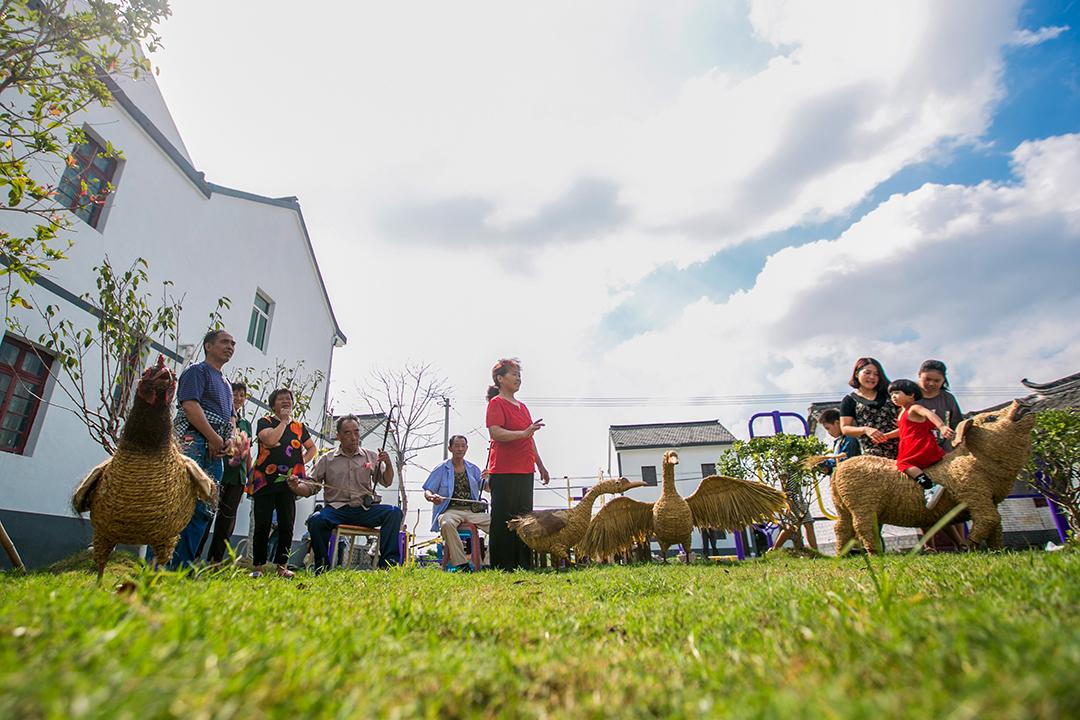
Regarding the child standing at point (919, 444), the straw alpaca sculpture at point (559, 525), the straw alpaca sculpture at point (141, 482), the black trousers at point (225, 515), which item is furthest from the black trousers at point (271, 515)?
the child standing at point (919, 444)

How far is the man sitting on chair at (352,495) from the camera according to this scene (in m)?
6.45

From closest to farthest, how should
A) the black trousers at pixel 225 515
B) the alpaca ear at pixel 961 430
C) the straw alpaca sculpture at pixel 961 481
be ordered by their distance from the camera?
the straw alpaca sculpture at pixel 961 481
the alpaca ear at pixel 961 430
the black trousers at pixel 225 515

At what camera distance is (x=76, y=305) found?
8336mm

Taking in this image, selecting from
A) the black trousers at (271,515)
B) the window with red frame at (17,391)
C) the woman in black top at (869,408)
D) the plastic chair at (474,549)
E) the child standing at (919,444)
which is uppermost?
the window with red frame at (17,391)

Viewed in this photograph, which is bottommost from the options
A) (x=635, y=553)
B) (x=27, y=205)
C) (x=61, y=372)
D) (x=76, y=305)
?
(x=635, y=553)

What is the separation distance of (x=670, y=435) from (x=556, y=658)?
1685 inches

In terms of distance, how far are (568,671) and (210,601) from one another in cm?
142

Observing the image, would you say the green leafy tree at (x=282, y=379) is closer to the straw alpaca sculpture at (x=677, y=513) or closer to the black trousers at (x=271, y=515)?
the black trousers at (x=271, y=515)

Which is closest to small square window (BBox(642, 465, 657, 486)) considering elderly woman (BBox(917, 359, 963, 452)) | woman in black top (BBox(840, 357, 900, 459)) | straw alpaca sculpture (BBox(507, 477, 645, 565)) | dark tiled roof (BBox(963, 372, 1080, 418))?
dark tiled roof (BBox(963, 372, 1080, 418))

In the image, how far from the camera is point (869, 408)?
606 cm

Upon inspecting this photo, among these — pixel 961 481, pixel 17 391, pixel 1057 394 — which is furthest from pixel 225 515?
pixel 1057 394

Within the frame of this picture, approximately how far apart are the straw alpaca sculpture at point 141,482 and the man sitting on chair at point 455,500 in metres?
4.98

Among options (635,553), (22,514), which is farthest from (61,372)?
(635,553)

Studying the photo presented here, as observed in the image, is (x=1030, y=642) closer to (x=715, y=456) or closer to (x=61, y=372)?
(x=61, y=372)
